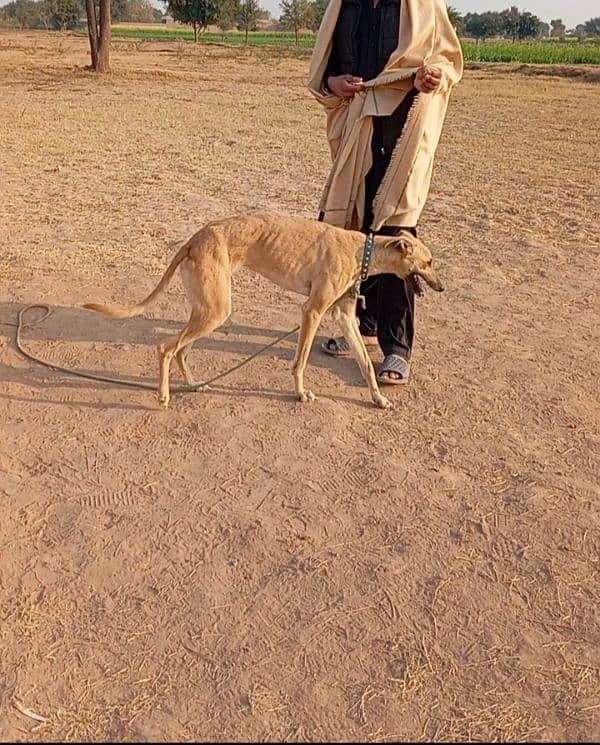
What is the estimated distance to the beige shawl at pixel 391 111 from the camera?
410cm

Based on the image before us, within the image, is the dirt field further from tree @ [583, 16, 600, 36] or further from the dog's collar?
tree @ [583, 16, 600, 36]

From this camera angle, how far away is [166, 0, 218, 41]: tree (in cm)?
5678

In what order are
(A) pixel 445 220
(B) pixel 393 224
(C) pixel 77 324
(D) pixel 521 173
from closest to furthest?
(B) pixel 393 224 < (C) pixel 77 324 < (A) pixel 445 220 < (D) pixel 521 173

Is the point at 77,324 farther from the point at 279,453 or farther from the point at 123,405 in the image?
the point at 279,453

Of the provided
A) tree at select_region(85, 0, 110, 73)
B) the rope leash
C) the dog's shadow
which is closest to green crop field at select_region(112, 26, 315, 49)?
tree at select_region(85, 0, 110, 73)

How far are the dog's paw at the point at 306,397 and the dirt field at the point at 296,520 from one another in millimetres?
52

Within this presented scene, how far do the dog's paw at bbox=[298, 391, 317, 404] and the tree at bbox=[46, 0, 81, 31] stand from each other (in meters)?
92.0

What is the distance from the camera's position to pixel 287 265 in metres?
4.21

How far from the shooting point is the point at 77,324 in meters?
5.13

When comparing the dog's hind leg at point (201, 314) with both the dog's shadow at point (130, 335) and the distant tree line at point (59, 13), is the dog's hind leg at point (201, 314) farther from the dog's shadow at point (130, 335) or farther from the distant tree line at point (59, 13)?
the distant tree line at point (59, 13)

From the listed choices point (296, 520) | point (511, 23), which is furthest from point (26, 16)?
point (296, 520)

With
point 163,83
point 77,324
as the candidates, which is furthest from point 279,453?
point 163,83

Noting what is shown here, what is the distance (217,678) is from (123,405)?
2066 millimetres

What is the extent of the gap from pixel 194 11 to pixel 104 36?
38.1 metres
